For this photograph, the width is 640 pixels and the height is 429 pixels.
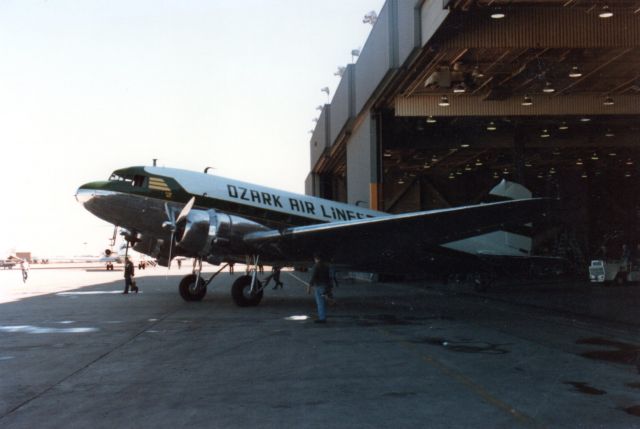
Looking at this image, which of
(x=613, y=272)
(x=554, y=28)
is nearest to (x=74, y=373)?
(x=554, y=28)

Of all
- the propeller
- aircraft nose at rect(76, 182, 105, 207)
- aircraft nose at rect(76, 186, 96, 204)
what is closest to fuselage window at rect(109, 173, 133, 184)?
aircraft nose at rect(76, 182, 105, 207)

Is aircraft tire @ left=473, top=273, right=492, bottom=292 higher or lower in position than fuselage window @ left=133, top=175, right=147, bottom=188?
lower

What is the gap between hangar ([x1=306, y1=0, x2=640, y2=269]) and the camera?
2425 cm

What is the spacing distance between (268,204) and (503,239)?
36.0 ft

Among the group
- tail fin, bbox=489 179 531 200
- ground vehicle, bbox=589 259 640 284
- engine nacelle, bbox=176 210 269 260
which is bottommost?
ground vehicle, bbox=589 259 640 284

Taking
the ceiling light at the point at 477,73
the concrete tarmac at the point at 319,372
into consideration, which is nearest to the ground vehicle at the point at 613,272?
the ceiling light at the point at 477,73

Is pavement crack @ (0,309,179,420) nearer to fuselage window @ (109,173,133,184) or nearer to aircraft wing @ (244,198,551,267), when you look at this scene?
aircraft wing @ (244,198,551,267)

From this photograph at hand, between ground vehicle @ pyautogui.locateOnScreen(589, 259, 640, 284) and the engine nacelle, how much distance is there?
24515mm

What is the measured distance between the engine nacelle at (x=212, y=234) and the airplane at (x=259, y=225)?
0.03 m

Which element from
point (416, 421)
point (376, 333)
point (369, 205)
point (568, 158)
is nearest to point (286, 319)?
point (376, 333)

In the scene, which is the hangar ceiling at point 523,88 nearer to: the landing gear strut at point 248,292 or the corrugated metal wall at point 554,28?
the corrugated metal wall at point 554,28

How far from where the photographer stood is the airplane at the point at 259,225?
20.3m

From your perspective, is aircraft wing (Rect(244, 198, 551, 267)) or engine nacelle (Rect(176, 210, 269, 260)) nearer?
aircraft wing (Rect(244, 198, 551, 267))

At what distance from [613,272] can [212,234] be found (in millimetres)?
26130
